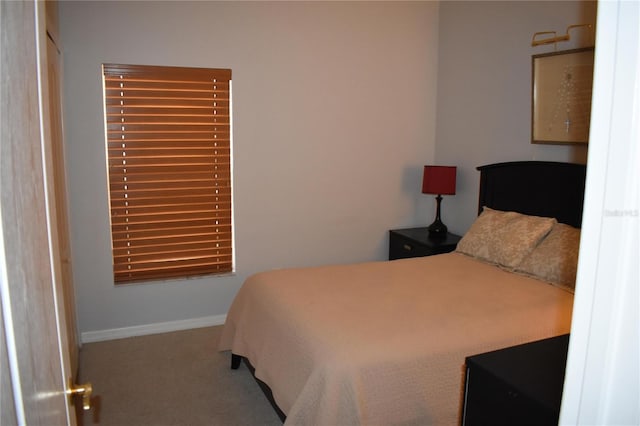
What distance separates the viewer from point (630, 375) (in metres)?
0.72

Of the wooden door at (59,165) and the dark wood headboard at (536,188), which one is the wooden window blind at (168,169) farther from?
the dark wood headboard at (536,188)

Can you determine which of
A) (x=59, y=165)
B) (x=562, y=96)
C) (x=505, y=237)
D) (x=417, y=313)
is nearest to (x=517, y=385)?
(x=417, y=313)

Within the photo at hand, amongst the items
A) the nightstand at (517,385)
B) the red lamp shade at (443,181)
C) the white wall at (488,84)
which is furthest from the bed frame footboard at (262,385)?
the white wall at (488,84)

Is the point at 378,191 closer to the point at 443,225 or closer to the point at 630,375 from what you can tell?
the point at 443,225

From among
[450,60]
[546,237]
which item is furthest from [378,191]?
[546,237]

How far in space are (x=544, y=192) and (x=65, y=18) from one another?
347 cm

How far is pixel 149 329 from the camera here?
3.88 metres

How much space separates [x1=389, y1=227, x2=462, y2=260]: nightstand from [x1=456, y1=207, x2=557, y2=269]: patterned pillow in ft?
0.97

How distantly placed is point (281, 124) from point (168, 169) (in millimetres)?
969

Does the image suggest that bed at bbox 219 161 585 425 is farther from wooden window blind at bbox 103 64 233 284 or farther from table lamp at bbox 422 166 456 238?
wooden window blind at bbox 103 64 233 284

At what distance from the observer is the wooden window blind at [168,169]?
3.61m

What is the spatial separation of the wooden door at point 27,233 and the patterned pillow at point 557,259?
274 centimetres

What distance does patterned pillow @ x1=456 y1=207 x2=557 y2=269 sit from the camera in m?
3.15

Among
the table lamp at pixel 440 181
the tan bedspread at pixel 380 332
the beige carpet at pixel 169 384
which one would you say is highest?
the table lamp at pixel 440 181
